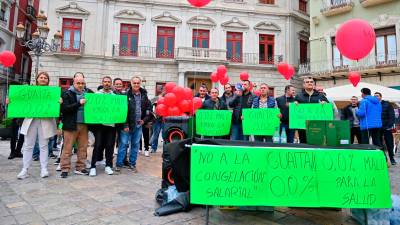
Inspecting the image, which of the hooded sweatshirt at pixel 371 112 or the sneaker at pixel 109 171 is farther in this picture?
the hooded sweatshirt at pixel 371 112

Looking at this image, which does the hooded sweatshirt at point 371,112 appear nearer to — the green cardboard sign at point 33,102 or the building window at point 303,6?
the green cardboard sign at point 33,102

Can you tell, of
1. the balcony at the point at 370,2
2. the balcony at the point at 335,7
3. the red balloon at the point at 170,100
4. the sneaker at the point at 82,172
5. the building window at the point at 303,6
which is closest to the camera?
the sneaker at the point at 82,172

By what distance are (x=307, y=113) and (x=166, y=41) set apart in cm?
1599

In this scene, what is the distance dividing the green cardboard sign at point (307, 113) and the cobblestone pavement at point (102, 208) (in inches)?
62.0

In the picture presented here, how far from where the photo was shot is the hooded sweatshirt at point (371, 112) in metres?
6.36

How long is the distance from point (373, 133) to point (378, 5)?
12.9 metres

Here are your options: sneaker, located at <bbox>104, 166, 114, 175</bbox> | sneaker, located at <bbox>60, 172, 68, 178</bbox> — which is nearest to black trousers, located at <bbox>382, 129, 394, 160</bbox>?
sneaker, located at <bbox>104, 166, 114, 175</bbox>

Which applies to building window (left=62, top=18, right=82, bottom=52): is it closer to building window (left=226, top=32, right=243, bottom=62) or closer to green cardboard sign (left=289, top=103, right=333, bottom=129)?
building window (left=226, top=32, right=243, bottom=62)

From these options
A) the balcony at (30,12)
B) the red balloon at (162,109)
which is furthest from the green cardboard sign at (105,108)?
the balcony at (30,12)

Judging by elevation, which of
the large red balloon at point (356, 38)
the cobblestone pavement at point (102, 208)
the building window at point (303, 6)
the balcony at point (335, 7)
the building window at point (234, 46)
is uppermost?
the building window at point (303, 6)

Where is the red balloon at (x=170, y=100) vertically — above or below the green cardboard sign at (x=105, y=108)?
above

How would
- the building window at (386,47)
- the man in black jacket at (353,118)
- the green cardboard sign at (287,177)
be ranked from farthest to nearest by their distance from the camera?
the building window at (386,47)
the man in black jacket at (353,118)
the green cardboard sign at (287,177)

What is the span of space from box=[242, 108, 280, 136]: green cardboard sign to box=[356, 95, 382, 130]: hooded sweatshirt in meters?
2.63

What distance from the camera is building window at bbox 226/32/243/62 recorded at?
1994 cm
